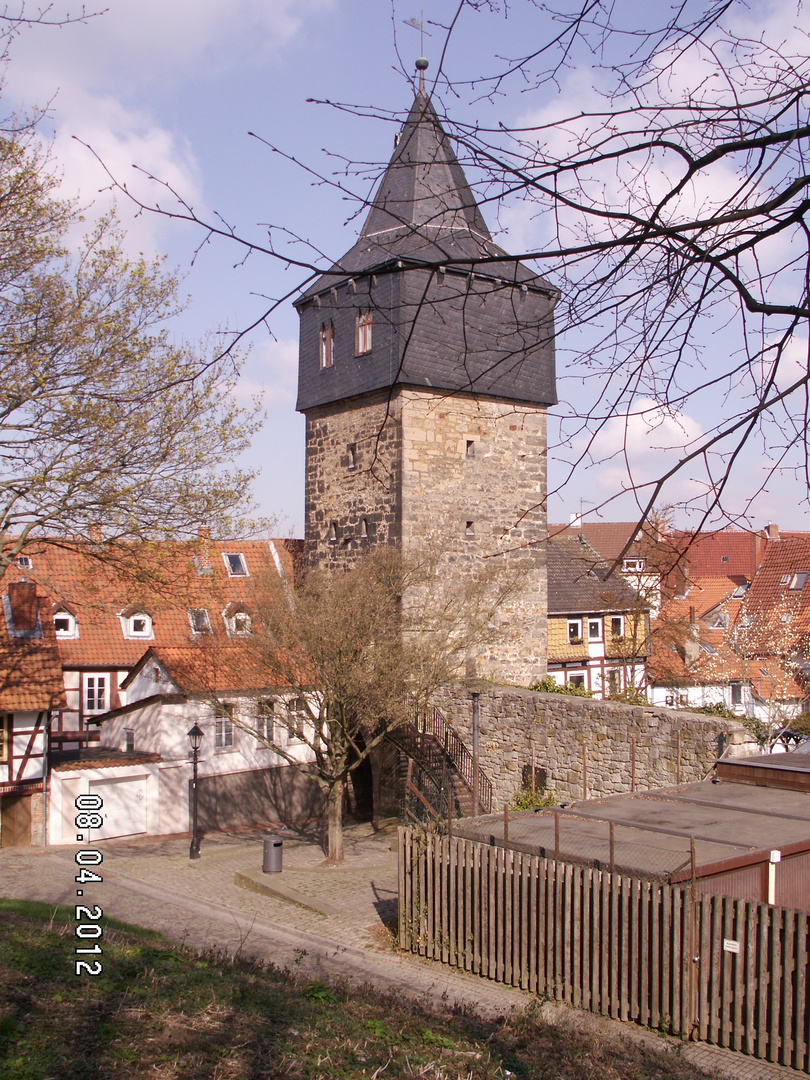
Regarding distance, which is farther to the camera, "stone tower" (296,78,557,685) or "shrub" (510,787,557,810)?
"stone tower" (296,78,557,685)

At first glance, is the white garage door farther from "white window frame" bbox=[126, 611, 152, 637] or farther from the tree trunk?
"white window frame" bbox=[126, 611, 152, 637]

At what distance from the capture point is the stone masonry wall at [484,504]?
59.0 ft

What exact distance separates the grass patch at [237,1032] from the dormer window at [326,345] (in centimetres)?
1535

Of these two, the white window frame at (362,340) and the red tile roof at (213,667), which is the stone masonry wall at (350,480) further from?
the red tile roof at (213,667)

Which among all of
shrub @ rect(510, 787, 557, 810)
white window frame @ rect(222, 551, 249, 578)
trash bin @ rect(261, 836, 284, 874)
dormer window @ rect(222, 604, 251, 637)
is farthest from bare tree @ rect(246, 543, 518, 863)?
white window frame @ rect(222, 551, 249, 578)

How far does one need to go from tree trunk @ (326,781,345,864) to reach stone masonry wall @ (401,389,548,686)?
4.37 m

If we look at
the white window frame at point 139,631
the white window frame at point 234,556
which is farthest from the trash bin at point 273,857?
the white window frame at point 139,631

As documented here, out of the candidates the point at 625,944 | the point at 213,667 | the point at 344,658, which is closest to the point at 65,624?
the point at 213,667

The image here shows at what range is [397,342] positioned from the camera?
16.9 m

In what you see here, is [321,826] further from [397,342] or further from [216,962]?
[216,962]

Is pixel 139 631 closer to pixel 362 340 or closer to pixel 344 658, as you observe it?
pixel 362 340

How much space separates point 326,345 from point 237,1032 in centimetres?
1706

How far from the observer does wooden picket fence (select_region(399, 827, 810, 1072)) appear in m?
6.05

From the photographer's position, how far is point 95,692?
77.0ft
